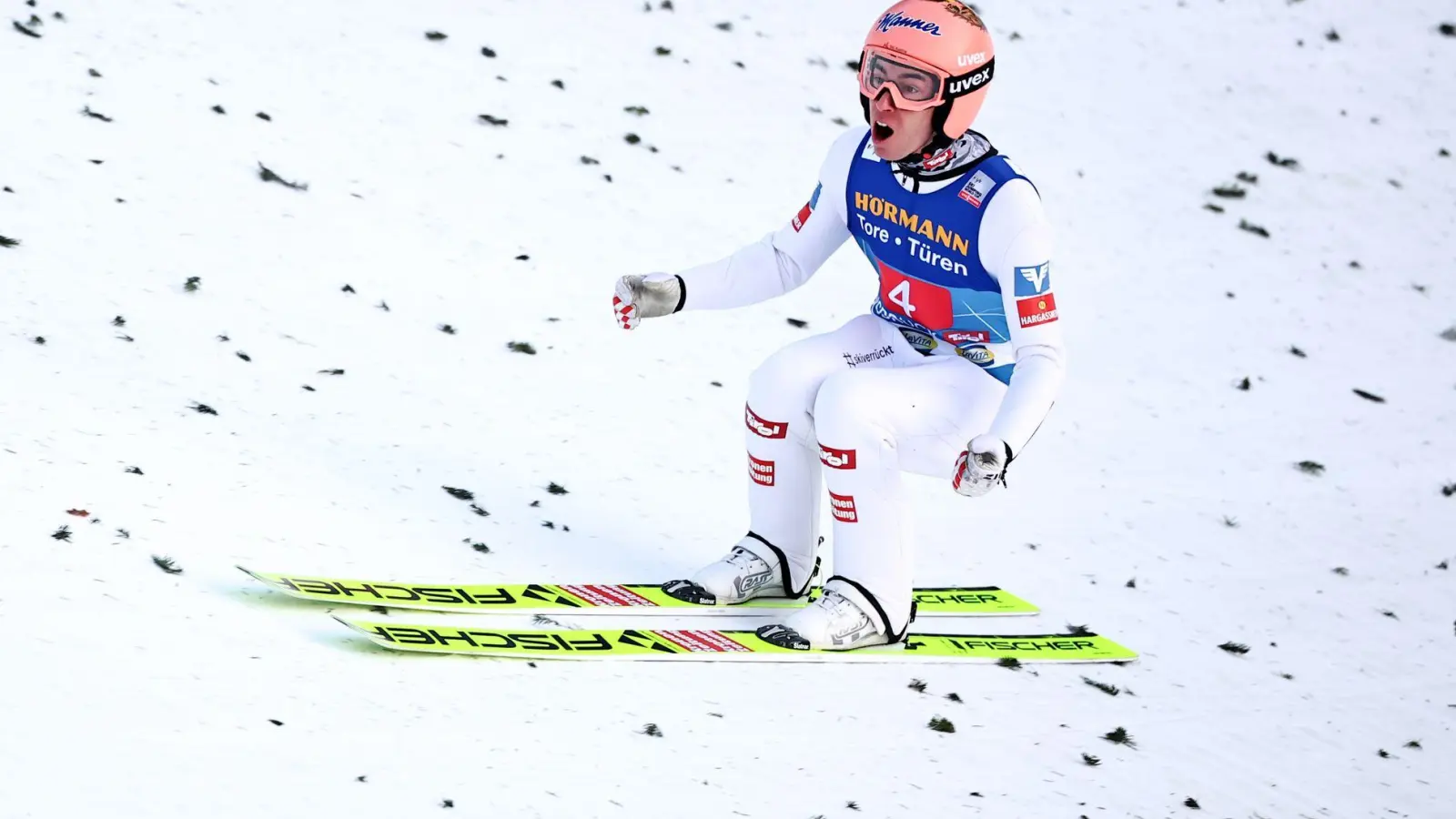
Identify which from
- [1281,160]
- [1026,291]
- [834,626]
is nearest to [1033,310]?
[1026,291]

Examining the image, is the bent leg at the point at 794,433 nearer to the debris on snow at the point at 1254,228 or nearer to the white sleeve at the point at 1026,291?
the white sleeve at the point at 1026,291

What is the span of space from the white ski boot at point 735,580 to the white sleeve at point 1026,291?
1170 mm

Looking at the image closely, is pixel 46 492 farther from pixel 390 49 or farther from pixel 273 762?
pixel 390 49

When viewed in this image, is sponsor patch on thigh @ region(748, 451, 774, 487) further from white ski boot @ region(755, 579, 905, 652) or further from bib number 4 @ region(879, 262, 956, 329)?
bib number 4 @ region(879, 262, 956, 329)

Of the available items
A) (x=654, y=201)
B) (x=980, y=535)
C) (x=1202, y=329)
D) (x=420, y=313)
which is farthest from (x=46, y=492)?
(x=1202, y=329)

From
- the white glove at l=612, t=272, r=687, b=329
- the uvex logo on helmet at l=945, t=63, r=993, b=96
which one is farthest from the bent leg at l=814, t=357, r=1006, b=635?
the uvex logo on helmet at l=945, t=63, r=993, b=96

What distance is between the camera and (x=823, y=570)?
6949 mm

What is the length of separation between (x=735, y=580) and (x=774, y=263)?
45.5 inches

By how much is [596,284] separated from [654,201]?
109cm

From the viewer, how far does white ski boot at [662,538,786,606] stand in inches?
232

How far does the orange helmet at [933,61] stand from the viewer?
526 cm

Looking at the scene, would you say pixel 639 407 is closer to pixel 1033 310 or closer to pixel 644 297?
pixel 644 297

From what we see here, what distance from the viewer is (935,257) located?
215 inches

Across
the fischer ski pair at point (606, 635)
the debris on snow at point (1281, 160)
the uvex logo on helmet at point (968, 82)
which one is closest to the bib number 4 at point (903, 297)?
the uvex logo on helmet at point (968, 82)
